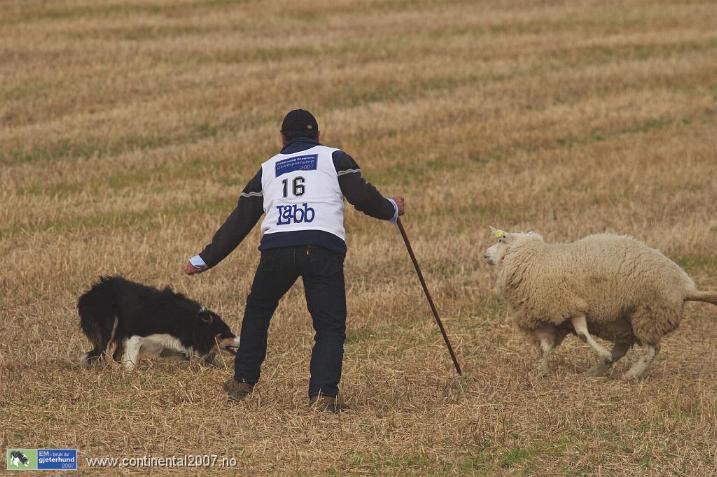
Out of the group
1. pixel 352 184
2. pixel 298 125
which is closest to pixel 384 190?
pixel 298 125

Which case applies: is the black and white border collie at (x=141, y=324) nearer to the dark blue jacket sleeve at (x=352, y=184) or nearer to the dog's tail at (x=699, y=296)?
the dark blue jacket sleeve at (x=352, y=184)

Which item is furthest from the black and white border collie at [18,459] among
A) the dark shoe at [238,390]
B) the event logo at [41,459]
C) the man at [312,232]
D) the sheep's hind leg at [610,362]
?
the sheep's hind leg at [610,362]

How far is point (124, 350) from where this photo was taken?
9289 millimetres

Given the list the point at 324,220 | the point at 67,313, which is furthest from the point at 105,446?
the point at 67,313

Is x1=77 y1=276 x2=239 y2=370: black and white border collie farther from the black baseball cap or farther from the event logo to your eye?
the event logo

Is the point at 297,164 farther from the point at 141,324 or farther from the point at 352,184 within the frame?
the point at 141,324

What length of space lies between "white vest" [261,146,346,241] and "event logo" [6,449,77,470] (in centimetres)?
199

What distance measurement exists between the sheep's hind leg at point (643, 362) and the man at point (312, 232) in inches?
103

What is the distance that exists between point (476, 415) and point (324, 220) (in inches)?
63.0

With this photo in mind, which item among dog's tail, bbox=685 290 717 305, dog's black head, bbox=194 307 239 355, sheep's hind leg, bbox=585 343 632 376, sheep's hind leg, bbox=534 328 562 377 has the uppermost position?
dog's tail, bbox=685 290 717 305

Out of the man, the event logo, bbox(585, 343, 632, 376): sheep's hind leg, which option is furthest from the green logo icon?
bbox(585, 343, 632, 376): sheep's hind leg

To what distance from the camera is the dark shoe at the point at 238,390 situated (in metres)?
8.03

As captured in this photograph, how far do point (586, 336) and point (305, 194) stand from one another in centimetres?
274

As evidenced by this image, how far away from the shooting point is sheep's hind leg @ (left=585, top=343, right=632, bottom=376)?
9.20 meters
